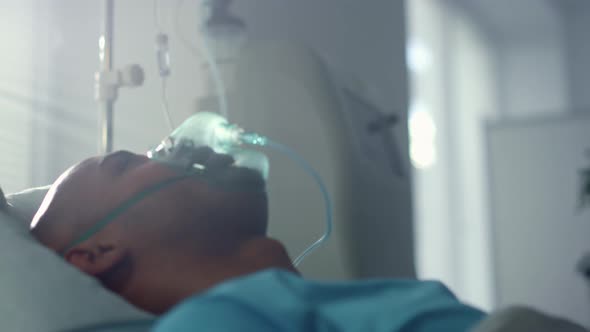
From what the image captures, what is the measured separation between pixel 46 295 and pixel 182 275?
6.3 inches

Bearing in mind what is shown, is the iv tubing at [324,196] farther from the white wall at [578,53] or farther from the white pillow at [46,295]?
the white wall at [578,53]

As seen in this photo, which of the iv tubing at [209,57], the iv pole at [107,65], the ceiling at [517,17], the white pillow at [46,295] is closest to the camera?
the white pillow at [46,295]

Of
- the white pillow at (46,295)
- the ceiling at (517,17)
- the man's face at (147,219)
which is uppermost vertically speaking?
the ceiling at (517,17)

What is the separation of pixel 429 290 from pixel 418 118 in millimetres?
3169

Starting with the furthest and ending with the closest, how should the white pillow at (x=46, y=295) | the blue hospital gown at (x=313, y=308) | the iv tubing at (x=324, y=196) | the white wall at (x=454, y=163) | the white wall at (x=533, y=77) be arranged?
the white wall at (x=533, y=77) → the white wall at (x=454, y=163) → the iv tubing at (x=324, y=196) → the white pillow at (x=46, y=295) → the blue hospital gown at (x=313, y=308)

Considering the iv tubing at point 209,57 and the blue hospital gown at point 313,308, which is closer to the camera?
the blue hospital gown at point 313,308

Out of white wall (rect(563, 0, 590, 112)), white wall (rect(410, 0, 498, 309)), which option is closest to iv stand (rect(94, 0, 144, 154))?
white wall (rect(410, 0, 498, 309))

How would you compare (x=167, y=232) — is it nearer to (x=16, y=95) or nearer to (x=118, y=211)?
(x=118, y=211)

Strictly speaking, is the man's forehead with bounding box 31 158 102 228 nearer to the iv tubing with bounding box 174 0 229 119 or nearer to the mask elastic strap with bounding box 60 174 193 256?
the mask elastic strap with bounding box 60 174 193 256

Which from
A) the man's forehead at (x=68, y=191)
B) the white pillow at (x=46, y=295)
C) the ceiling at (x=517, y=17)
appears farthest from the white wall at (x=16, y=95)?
the ceiling at (x=517, y=17)

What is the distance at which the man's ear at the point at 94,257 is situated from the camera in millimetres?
855

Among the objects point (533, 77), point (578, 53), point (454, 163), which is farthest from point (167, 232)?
point (578, 53)

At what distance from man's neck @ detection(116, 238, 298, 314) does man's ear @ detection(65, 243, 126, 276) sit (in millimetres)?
30

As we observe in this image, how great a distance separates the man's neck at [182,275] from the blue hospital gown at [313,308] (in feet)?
0.63
